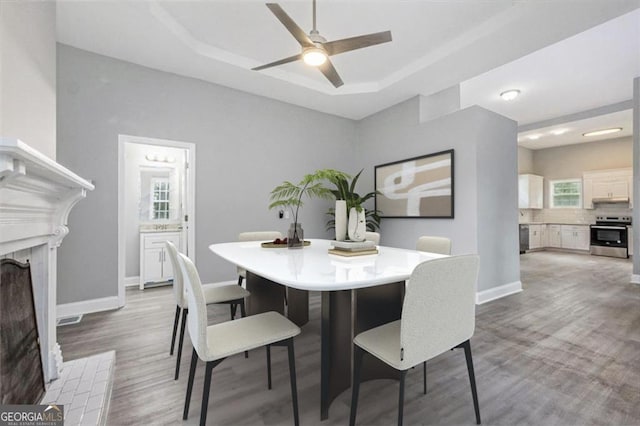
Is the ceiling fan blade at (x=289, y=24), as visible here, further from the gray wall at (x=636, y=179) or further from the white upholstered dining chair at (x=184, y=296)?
the gray wall at (x=636, y=179)

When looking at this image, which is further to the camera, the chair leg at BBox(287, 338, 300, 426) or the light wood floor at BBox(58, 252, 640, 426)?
the light wood floor at BBox(58, 252, 640, 426)

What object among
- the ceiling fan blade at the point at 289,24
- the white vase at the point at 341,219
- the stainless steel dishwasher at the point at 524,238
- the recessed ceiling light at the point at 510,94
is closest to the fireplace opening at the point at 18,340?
the white vase at the point at 341,219

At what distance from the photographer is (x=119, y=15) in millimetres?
2500

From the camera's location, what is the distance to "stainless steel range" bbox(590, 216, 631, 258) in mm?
6453

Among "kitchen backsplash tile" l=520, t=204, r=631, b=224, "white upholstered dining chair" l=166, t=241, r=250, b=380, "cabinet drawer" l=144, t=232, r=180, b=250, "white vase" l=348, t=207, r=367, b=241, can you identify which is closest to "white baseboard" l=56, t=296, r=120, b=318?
"cabinet drawer" l=144, t=232, r=180, b=250

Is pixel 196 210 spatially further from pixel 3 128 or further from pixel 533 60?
pixel 533 60

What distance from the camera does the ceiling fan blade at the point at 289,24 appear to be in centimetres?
179

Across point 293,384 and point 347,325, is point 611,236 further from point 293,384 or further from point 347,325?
point 293,384

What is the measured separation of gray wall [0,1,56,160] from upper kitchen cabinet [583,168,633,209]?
33.0 feet

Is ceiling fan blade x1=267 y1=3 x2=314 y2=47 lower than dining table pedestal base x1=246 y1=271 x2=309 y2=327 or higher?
higher

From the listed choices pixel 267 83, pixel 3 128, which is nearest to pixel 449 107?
pixel 267 83

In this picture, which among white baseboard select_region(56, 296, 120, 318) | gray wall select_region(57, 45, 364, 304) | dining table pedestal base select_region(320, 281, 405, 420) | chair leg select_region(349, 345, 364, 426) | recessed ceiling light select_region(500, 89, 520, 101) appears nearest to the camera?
chair leg select_region(349, 345, 364, 426)

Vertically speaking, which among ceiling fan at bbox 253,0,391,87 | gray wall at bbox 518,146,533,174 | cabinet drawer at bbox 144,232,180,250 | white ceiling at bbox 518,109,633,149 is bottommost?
cabinet drawer at bbox 144,232,180,250

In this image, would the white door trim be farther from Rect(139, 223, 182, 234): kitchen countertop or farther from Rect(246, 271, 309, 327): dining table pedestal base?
Rect(246, 271, 309, 327): dining table pedestal base
